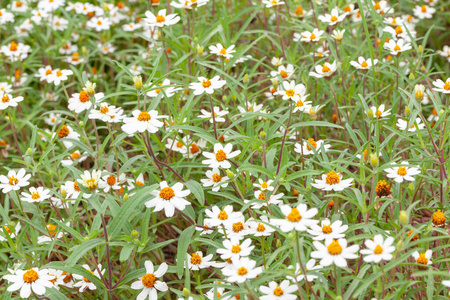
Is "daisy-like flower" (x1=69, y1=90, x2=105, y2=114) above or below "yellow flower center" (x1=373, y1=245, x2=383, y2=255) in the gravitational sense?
above

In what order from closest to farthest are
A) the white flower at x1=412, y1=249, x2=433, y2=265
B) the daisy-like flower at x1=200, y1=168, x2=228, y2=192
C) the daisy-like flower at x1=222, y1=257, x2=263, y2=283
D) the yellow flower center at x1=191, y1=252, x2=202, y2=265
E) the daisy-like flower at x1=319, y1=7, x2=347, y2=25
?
the daisy-like flower at x1=222, y1=257, x2=263, y2=283 < the white flower at x1=412, y1=249, x2=433, y2=265 < the yellow flower center at x1=191, y1=252, x2=202, y2=265 < the daisy-like flower at x1=200, y1=168, x2=228, y2=192 < the daisy-like flower at x1=319, y1=7, x2=347, y2=25

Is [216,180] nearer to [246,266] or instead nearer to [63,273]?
[246,266]

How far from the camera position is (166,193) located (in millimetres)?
1831

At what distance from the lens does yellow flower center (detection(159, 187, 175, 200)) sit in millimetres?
1827

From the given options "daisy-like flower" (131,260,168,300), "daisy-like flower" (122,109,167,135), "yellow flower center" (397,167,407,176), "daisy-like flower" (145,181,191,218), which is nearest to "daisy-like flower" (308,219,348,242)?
"yellow flower center" (397,167,407,176)

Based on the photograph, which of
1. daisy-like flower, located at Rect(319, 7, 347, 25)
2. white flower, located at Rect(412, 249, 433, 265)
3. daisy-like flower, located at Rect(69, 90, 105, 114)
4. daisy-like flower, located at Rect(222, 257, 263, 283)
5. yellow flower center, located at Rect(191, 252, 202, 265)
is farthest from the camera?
daisy-like flower, located at Rect(319, 7, 347, 25)

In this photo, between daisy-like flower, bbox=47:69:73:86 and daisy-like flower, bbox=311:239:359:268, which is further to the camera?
daisy-like flower, bbox=47:69:73:86

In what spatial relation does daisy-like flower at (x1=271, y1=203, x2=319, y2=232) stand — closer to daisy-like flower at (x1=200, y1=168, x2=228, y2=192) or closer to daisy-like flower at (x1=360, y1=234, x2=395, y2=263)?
daisy-like flower at (x1=360, y1=234, x2=395, y2=263)

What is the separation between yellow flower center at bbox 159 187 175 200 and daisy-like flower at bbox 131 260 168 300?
0.28m

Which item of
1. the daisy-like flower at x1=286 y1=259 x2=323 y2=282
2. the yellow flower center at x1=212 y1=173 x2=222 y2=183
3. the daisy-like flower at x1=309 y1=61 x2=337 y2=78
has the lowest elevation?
the daisy-like flower at x1=286 y1=259 x2=323 y2=282

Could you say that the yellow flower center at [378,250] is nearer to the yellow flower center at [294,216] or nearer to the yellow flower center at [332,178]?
the yellow flower center at [294,216]

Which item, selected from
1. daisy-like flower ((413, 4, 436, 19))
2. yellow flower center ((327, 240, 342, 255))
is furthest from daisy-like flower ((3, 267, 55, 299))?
daisy-like flower ((413, 4, 436, 19))

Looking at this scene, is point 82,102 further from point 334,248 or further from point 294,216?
point 334,248

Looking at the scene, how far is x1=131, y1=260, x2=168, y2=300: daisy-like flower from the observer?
1847 mm
